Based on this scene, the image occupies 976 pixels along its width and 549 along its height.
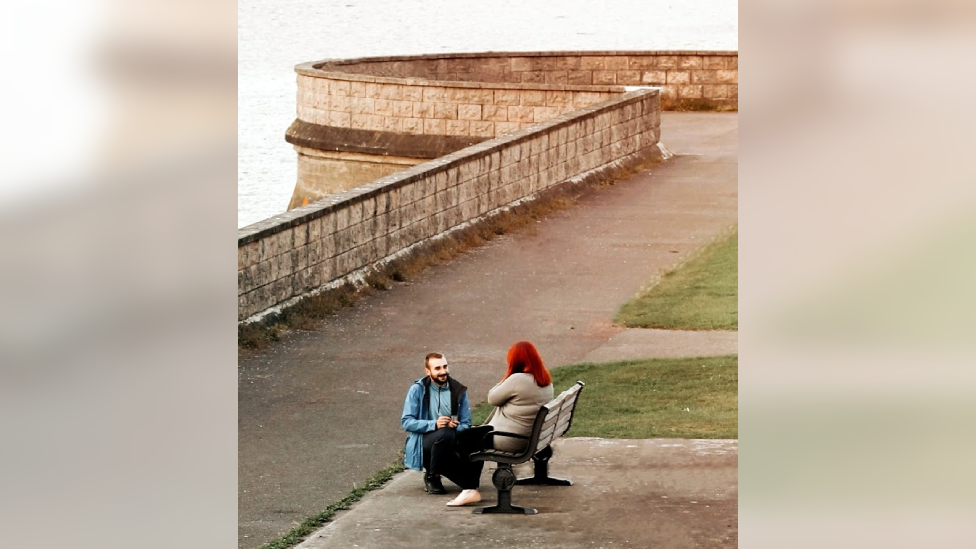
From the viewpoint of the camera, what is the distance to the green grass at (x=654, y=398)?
8.94 metres

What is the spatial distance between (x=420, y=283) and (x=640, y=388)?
3.95m

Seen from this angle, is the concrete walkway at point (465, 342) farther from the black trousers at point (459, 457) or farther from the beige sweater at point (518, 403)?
the beige sweater at point (518, 403)

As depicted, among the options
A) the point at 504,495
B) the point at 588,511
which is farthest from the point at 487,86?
the point at 588,511

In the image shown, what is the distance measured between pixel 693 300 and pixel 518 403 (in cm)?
531

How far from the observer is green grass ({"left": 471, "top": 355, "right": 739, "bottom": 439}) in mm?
8938

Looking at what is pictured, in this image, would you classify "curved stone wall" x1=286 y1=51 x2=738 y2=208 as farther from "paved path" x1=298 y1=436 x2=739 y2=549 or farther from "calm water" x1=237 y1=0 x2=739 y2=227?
"calm water" x1=237 y1=0 x2=739 y2=227

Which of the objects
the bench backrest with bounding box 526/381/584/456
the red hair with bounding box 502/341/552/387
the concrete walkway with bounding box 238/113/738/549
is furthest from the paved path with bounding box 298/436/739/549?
the red hair with bounding box 502/341/552/387

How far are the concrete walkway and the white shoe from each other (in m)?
0.25

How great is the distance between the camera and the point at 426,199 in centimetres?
1417
